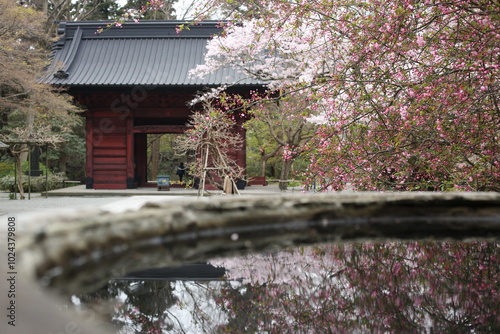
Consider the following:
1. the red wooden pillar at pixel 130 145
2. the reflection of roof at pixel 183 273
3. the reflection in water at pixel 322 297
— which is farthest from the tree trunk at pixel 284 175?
the reflection of roof at pixel 183 273

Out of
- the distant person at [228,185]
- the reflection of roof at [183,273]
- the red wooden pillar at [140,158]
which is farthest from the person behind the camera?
the red wooden pillar at [140,158]

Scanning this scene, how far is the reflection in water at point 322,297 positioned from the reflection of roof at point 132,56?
9919mm

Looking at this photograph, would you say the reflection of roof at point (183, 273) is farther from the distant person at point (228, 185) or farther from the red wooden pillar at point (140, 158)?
the red wooden pillar at point (140, 158)

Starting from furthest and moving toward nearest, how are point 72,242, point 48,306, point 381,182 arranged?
point 381,182
point 72,242
point 48,306

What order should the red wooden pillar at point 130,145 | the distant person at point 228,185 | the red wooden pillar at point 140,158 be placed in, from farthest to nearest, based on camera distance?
the red wooden pillar at point 140,158
the red wooden pillar at point 130,145
the distant person at point 228,185

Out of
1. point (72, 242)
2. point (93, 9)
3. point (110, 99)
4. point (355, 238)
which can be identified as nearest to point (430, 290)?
point (355, 238)

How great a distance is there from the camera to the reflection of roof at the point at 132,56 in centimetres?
1187

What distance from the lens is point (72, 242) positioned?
3.74 ft

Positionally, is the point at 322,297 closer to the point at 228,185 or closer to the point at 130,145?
the point at 228,185

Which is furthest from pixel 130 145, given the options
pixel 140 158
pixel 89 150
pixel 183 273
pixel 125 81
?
pixel 183 273

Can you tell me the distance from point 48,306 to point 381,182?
4621mm

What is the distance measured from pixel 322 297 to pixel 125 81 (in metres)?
11.5

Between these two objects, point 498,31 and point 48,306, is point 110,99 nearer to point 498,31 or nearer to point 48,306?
point 498,31

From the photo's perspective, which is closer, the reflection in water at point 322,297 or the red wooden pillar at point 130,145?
the reflection in water at point 322,297
